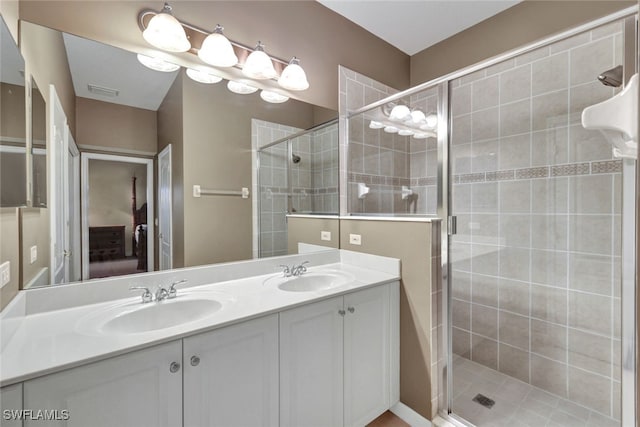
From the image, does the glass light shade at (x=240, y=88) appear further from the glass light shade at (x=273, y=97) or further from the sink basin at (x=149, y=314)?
the sink basin at (x=149, y=314)

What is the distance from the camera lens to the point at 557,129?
182 centimetres

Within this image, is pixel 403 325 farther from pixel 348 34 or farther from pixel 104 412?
pixel 348 34

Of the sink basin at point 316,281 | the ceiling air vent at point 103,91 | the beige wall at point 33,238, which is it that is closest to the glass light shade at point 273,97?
the ceiling air vent at point 103,91

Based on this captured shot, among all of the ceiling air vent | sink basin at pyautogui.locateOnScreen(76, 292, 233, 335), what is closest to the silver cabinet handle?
sink basin at pyautogui.locateOnScreen(76, 292, 233, 335)

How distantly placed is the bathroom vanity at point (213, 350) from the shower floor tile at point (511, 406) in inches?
18.8

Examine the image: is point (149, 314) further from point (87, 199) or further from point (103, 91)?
point (103, 91)

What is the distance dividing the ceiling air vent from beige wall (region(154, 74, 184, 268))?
20 centimetres

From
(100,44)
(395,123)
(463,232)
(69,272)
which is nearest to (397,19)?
(395,123)

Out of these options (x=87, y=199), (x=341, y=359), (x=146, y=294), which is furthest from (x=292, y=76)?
(x=341, y=359)

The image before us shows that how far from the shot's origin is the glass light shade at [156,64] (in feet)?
4.66

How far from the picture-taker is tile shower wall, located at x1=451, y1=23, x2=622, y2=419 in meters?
1.63

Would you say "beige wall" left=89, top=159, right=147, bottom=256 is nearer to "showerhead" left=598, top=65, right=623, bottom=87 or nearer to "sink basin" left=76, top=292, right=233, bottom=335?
"sink basin" left=76, top=292, right=233, bottom=335

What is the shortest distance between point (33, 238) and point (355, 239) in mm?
1690

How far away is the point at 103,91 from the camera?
1.32m
